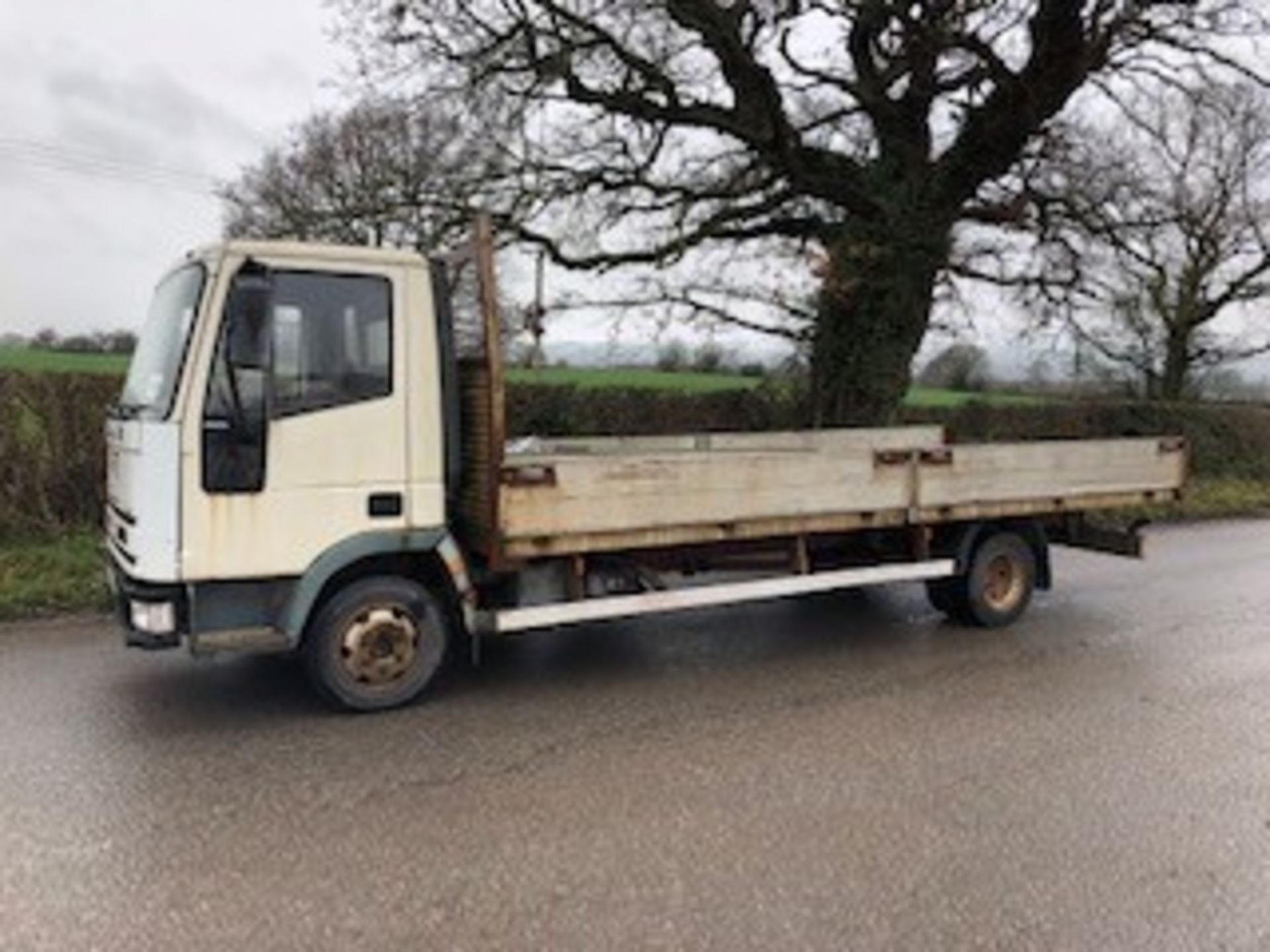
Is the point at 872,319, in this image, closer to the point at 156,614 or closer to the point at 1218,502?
the point at 1218,502

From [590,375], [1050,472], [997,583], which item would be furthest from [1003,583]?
[590,375]

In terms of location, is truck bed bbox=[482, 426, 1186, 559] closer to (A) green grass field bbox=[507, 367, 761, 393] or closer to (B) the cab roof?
(B) the cab roof

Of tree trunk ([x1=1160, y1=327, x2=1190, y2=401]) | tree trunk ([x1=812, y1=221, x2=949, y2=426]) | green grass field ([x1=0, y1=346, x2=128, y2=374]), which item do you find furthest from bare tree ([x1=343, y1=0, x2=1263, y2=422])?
tree trunk ([x1=1160, y1=327, x2=1190, y2=401])

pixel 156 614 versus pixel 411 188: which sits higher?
pixel 411 188

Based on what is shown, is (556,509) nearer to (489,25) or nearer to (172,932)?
(172,932)

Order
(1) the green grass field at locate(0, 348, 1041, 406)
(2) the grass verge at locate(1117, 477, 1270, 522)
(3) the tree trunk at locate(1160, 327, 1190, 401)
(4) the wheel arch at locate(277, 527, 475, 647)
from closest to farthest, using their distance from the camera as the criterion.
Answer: (4) the wheel arch at locate(277, 527, 475, 647) < (1) the green grass field at locate(0, 348, 1041, 406) < (2) the grass verge at locate(1117, 477, 1270, 522) < (3) the tree trunk at locate(1160, 327, 1190, 401)

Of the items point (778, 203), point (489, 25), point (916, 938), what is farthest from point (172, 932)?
point (778, 203)

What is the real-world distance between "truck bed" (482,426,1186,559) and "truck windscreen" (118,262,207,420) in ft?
5.45

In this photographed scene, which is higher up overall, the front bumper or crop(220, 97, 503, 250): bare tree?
crop(220, 97, 503, 250): bare tree

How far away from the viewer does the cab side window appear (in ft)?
17.2

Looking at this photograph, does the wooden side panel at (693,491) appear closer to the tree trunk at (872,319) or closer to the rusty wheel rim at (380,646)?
the rusty wheel rim at (380,646)

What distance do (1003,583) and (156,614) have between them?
560 centimetres

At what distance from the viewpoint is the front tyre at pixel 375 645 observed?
543 centimetres

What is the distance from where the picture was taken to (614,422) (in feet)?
42.7
